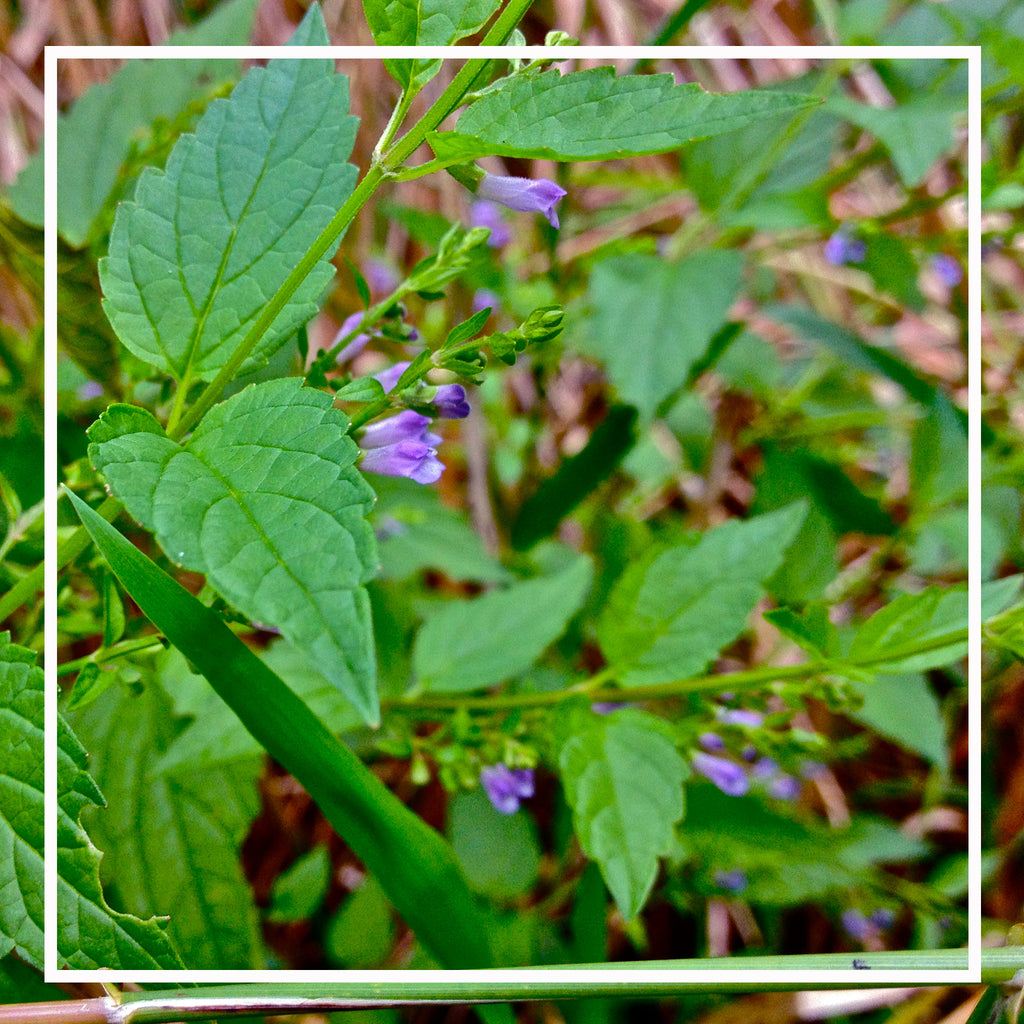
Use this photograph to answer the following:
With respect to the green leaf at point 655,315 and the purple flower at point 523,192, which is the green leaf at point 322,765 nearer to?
the purple flower at point 523,192

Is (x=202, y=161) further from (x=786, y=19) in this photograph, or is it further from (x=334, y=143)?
(x=786, y=19)

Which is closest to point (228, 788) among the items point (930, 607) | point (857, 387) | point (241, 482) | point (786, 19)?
point (241, 482)

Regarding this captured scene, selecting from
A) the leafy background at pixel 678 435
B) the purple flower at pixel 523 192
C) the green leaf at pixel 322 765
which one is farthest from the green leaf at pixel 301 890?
the purple flower at pixel 523 192

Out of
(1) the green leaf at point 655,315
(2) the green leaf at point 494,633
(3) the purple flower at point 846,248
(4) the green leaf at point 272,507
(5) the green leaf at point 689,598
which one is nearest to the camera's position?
(4) the green leaf at point 272,507

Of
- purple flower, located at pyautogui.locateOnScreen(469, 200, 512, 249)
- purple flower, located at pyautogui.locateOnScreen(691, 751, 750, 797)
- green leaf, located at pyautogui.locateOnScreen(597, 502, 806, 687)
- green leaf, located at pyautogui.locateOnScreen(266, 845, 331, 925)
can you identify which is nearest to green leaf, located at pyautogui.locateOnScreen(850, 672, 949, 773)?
purple flower, located at pyautogui.locateOnScreen(691, 751, 750, 797)

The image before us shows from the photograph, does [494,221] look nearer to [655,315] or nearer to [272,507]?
[655,315]
